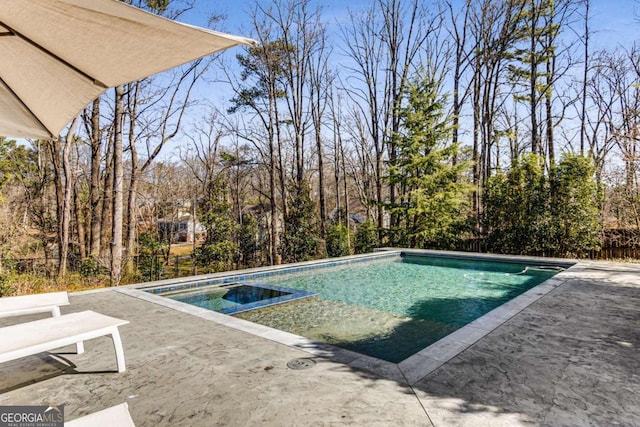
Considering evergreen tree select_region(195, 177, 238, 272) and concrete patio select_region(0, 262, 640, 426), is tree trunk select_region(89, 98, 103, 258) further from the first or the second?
concrete patio select_region(0, 262, 640, 426)

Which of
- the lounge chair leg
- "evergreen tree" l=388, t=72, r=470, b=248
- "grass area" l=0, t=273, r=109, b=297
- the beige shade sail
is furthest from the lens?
"evergreen tree" l=388, t=72, r=470, b=248

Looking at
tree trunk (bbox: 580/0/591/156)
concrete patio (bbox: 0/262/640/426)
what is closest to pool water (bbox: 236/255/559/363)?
concrete patio (bbox: 0/262/640/426)

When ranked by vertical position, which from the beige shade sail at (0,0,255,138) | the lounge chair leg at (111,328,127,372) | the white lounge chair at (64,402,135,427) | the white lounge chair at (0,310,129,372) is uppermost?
the beige shade sail at (0,0,255,138)

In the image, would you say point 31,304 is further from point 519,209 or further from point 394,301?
point 519,209

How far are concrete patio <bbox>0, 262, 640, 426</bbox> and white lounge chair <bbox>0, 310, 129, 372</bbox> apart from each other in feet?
1.36

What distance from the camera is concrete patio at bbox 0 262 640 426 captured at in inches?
88.8

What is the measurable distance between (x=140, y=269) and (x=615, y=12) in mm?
21334

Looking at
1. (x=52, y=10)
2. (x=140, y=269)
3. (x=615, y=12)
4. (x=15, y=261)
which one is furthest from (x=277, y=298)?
(x=615, y=12)

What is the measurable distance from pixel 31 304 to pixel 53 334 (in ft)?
4.22

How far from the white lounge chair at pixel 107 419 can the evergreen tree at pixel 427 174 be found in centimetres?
1157

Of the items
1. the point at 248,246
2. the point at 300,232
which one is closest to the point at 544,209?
the point at 300,232

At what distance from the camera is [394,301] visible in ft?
22.2

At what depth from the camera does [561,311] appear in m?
4.57

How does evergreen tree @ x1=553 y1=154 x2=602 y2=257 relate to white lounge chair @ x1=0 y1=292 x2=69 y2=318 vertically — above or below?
above
